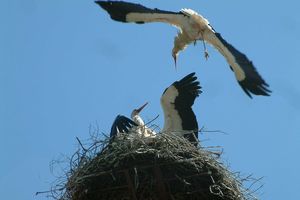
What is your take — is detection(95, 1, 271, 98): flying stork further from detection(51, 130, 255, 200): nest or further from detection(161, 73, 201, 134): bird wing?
detection(51, 130, 255, 200): nest

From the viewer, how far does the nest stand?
5883mm

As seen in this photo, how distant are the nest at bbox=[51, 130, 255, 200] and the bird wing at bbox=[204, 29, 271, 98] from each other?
3.77ft

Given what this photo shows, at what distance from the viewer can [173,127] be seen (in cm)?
753

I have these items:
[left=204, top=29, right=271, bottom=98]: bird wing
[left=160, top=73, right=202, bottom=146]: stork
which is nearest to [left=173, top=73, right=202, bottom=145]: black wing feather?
[left=160, top=73, right=202, bottom=146]: stork

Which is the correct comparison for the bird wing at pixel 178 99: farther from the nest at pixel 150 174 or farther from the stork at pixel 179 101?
the nest at pixel 150 174

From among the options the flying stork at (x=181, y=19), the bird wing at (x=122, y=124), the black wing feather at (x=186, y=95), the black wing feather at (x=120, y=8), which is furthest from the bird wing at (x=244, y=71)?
the bird wing at (x=122, y=124)

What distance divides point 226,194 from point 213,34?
2.36m

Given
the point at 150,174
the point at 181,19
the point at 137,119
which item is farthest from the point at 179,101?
the point at 150,174

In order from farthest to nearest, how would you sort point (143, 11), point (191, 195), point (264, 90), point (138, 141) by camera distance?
point (143, 11)
point (264, 90)
point (138, 141)
point (191, 195)

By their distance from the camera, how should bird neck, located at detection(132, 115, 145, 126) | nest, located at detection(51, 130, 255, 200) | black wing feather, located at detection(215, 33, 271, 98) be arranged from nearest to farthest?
nest, located at detection(51, 130, 255, 200)
black wing feather, located at detection(215, 33, 271, 98)
bird neck, located at detection(132, 115, 145, 126)

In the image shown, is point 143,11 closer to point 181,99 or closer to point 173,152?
point 181,99

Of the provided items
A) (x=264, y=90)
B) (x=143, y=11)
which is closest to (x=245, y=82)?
(x=264, y=90)

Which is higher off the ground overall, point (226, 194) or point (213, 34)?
point (213, 34)

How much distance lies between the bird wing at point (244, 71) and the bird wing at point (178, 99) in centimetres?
34
